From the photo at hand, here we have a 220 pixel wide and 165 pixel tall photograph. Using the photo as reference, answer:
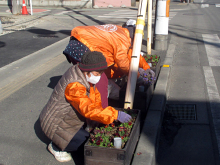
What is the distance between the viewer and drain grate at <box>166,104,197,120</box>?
14.5 ft

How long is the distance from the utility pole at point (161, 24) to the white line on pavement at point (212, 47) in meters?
1.48

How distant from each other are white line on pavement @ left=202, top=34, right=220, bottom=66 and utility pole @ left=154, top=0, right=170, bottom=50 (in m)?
1.48

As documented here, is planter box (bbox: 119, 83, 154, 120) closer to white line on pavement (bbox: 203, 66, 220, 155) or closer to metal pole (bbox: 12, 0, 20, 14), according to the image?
white line on pavement (bbox: 203, 66, 220, 155)

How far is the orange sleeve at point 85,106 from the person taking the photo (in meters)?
2.71

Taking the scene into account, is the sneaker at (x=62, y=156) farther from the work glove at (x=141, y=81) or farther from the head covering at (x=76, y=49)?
the work glove at (x=141, y=81)

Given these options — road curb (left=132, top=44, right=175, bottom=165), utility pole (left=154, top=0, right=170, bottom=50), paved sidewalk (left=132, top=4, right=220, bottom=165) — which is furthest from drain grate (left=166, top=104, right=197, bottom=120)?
utility pole (left=154, top=0, right=170, bottom=50)

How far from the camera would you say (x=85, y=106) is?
8.98ft

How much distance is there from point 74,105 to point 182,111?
94.6 inches

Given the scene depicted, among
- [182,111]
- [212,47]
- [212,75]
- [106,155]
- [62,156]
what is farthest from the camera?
[212,47]

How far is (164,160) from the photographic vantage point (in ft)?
11.0

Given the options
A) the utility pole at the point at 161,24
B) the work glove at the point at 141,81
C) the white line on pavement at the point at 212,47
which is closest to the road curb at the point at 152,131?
the work glove at the point at 141,81

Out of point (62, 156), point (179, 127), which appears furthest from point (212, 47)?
point (62, 156)

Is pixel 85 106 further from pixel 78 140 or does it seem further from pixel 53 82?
pixel 53 82

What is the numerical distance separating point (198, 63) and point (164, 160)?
4.71 metres
